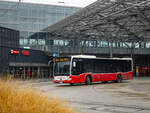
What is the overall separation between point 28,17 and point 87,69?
39917 millimetres

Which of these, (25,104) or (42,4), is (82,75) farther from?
(42,4)

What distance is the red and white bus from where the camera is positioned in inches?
1037

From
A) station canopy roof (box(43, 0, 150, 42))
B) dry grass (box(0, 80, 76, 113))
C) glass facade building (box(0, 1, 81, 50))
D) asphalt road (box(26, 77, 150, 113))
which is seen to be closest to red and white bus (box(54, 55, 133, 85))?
station canopy roof (box(43, 0, 150, 42))

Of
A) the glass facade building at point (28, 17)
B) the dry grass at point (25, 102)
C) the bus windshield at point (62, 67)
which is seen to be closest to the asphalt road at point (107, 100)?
the dry grass at point (25, 102)

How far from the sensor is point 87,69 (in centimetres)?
2784

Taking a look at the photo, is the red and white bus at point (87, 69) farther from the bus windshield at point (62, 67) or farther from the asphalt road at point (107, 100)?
the asphalt road at point (107, 100)

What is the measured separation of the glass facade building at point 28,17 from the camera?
61.0 m

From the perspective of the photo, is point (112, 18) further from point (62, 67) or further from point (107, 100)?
point (107, 100)

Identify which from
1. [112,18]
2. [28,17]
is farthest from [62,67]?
[28,17]

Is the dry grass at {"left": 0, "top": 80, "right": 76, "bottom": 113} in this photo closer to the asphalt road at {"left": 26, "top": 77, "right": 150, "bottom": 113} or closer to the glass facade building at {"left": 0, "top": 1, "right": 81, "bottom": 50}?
the asphalt road at {"left": 26, "top": 77, "right": 150, "bottom": 113}

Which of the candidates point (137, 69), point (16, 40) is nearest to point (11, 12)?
point (16, 40)

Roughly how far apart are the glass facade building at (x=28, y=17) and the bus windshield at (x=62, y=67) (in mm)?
31017

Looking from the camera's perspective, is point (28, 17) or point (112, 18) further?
point (28, 17)

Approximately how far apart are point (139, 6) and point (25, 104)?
85.6 feet
